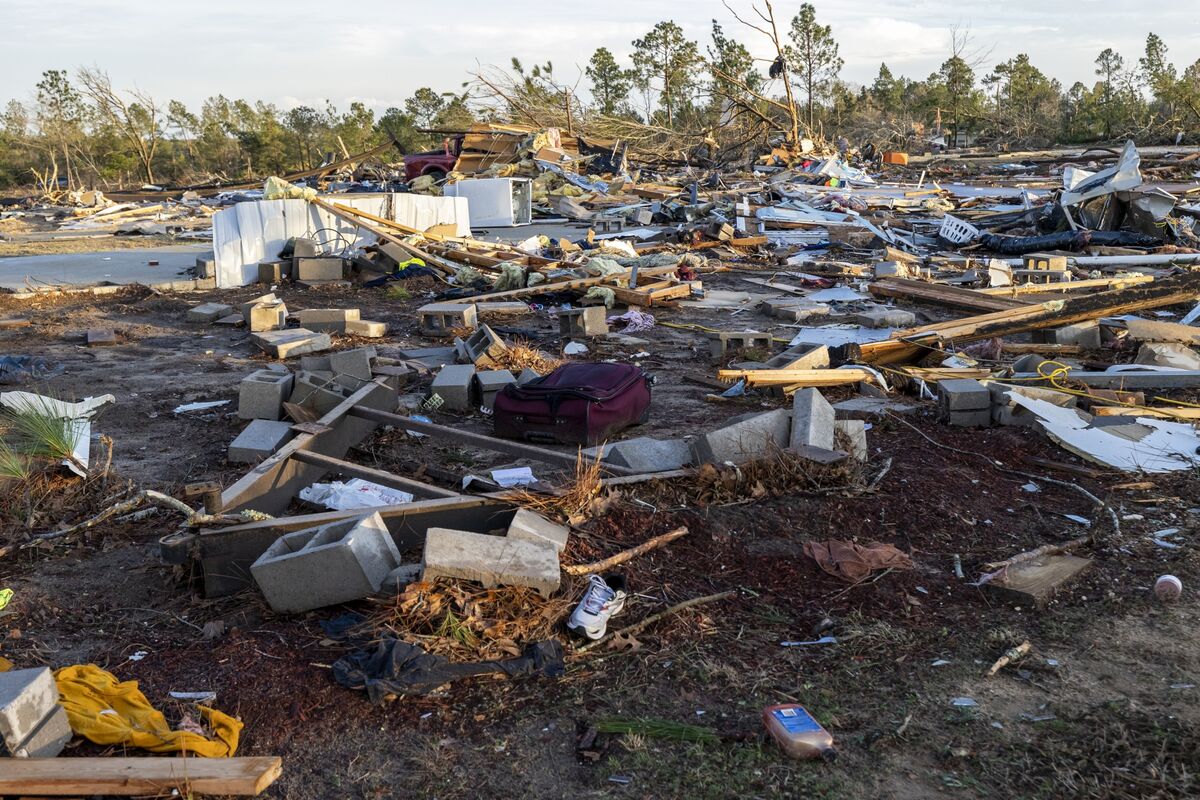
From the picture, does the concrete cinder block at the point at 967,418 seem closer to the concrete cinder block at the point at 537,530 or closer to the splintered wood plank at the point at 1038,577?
the splintered wood plank at the point at 1038,577

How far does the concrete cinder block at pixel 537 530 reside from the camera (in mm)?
3885

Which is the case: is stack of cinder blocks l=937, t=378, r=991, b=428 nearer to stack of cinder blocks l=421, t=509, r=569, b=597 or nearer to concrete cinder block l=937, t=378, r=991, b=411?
concrete cinder block l=937, t=378, r=991, b=411

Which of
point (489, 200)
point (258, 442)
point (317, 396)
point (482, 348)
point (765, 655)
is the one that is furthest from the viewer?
point (489, 200)

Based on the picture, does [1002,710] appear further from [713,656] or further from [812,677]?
[713,656]

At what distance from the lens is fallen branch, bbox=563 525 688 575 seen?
12.7 feet

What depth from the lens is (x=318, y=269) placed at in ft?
40.9

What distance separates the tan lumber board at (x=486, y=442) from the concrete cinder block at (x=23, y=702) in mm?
2678

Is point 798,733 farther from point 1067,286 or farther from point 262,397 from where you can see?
point 1067,286

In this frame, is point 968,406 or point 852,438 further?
point 968,406

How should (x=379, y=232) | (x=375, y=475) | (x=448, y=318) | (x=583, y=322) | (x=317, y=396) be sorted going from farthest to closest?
(x=379, y=232) → (x=448, y=318) → (x=583, y=322) → (x=317, y=396) → (x=375, y=475)

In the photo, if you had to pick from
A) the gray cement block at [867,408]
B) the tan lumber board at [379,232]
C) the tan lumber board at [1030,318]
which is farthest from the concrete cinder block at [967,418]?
the tan lumber board at [379,232]

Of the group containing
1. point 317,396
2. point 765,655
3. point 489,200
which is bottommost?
point 765,655

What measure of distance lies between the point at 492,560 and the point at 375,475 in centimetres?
148

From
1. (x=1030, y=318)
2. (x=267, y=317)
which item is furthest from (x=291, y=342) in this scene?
(x=1030, y=318)
